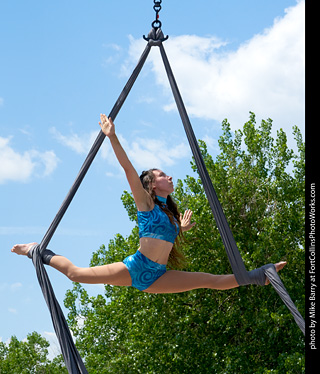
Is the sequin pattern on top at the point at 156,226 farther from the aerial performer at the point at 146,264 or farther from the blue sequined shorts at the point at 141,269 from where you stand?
the blue sequined shorts at the point at 141,269

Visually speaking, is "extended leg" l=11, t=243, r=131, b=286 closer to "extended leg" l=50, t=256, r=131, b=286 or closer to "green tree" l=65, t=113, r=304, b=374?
"extended leg" l=50, t=256, r=131, b=286

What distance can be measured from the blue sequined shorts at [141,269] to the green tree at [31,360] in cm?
1352

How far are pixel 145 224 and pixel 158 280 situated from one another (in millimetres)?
374

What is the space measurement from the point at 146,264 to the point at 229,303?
737 cm

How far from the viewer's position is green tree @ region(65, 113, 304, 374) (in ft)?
34.2

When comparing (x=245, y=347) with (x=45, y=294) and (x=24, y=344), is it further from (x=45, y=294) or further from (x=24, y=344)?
(x=24, y=344)

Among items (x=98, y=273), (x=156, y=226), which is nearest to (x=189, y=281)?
(x=156, y=226)

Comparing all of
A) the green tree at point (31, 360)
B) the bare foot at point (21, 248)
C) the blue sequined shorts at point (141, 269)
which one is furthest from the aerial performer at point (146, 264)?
the green tree at point (31, 360)

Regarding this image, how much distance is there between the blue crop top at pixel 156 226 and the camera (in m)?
3.86

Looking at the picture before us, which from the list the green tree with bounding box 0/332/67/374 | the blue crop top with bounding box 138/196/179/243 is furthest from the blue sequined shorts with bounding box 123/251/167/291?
the green tree with bounding box 0/332/67/374

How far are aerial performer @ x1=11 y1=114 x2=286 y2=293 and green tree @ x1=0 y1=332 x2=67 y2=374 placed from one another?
13.5m

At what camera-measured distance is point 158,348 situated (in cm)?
1070

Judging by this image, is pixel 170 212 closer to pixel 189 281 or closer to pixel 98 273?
pixel 189 281
